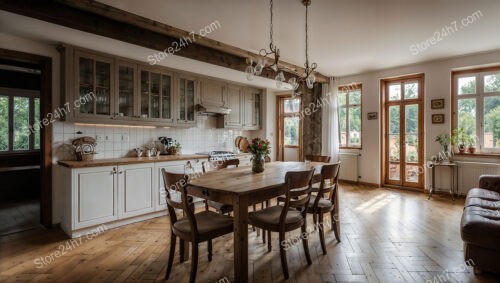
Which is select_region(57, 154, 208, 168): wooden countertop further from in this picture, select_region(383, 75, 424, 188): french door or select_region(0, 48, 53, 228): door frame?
select_region(383, 75, 424, 188): french door

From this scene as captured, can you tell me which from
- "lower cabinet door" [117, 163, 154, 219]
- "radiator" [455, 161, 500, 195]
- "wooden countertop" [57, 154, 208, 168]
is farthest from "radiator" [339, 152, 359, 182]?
"lower cabinet door" [117, 163, 154, 219]

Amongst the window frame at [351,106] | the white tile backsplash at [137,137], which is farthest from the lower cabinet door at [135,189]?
the window frame at [351,106]

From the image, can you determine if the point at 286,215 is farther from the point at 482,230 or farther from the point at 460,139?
the point at 460,139

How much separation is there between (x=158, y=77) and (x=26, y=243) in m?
2.61

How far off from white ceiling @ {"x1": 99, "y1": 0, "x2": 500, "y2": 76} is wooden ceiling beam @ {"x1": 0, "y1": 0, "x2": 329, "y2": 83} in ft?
0.34

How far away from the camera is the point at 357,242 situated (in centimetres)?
283

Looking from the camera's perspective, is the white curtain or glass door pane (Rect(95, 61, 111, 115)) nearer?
glass door pane (Rect(95, 61, 111, 115))

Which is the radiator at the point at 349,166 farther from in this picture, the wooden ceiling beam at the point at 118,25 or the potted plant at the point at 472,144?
the wooden ceiling beam at the point at 118,25

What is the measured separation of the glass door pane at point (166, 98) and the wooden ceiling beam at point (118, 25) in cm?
81

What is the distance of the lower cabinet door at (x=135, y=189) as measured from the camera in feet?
10.9

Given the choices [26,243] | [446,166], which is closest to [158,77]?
[26,243]

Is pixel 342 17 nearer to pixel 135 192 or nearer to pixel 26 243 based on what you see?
pixel 135 192

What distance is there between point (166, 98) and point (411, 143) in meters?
4.80

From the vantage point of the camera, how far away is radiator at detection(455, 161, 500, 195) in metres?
4.30
